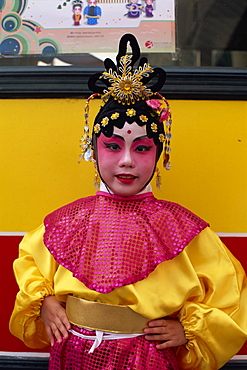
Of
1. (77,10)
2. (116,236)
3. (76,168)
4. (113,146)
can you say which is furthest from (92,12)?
(116,236)

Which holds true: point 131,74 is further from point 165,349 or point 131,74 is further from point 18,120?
point 165,349

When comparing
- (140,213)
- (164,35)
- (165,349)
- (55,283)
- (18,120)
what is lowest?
(165,349)

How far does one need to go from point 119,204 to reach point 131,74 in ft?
1.55

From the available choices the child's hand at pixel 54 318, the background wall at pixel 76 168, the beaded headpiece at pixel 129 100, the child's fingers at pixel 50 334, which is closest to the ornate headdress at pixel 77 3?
the background wall at pixel 76 168

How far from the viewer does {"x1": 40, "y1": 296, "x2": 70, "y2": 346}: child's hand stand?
5.88 ft

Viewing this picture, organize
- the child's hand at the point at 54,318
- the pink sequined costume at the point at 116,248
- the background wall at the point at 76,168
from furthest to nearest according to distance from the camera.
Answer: the background wall at the point at 76,168, the child's hand at the point at 54,318, the pink sequined costume at the point at 116,248

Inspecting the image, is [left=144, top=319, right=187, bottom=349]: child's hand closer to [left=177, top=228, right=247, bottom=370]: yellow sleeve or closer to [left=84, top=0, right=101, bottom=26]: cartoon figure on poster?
[left=177, top=228, right=247, bottom=370]: yellow sleeve

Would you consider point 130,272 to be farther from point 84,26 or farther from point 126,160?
point 84,26

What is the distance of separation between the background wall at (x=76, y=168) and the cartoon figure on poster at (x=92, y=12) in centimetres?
39

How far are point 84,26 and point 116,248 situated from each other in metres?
1.15

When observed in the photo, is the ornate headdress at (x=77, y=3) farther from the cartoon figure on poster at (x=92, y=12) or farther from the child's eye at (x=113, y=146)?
the child's eye at (x=113, y=146)

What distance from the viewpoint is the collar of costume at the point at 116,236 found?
5.53 feet

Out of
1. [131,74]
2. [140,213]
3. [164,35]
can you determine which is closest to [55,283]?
[140,213]

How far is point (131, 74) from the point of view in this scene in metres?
1.78
